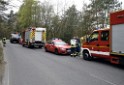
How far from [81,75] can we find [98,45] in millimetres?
5571

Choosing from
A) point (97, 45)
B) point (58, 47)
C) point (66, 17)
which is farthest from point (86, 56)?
point (66, 17)

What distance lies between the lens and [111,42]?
15039mm

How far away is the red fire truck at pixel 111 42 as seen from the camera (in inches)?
555

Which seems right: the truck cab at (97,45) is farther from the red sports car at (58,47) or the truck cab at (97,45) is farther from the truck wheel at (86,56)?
the red sports car at (58,47)

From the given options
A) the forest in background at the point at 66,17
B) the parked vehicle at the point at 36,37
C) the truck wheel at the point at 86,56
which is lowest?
the truck wheel at the point at 86,56

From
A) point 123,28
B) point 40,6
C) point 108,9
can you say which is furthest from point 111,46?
point 40,6

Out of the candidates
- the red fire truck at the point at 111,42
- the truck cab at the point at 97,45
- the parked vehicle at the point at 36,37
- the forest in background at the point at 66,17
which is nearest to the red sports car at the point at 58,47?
the truck cab at the point at 97,45

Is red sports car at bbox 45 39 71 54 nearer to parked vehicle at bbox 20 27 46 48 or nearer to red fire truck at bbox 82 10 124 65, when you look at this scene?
red fire truck at bbox 82 10 124 65

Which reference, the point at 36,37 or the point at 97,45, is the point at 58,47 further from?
the point at 36,37

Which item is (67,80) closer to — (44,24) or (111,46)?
(111,46)

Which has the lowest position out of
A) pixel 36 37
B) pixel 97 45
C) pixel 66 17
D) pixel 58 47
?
pixel 58 47

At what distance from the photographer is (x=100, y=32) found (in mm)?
16547

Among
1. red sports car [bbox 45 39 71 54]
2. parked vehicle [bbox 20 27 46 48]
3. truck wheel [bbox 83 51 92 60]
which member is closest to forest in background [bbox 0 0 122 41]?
parked vehicle [bbox 20 27 46 48]

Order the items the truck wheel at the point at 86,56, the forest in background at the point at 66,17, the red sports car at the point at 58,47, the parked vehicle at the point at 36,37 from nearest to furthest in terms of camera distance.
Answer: the truck wheel at the point at 86,56
the red sports car at the point at 58,47
the parked vehicle at the point at 36,37
the forest in background at the point at 66,17
